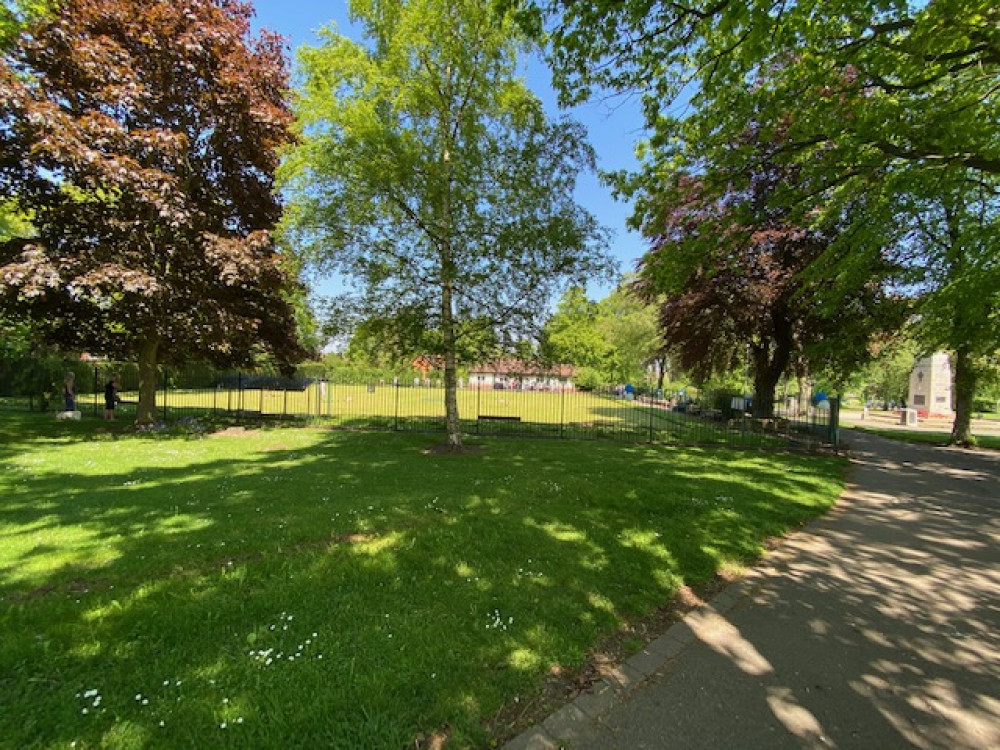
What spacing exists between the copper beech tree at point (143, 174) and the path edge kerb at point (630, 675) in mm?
12221

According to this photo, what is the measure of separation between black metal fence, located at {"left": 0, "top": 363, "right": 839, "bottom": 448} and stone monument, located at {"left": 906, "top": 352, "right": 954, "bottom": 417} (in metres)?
32.7

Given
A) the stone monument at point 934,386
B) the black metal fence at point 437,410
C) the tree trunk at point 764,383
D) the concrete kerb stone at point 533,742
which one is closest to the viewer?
the concrete kerb stone at point 533,742

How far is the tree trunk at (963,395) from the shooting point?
1842cm

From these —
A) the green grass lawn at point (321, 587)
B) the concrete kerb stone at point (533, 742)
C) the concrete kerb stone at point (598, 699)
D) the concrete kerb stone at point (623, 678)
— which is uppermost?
the green grass lawn at point (321, 587)

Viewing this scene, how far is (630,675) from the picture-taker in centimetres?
316

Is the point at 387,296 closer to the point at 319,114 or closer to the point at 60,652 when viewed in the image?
the point at 319,114

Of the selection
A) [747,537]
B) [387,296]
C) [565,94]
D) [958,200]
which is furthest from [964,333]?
[387,296]

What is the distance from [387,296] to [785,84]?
8.83 metres

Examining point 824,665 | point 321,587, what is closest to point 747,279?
point 824,665

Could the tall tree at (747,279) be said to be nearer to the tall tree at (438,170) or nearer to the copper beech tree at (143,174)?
the tall tree at (438,170)

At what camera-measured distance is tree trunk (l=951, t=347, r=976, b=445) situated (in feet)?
60.4

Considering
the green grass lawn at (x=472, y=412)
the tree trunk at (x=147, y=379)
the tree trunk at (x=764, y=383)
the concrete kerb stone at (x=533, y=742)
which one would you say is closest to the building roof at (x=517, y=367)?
the green grass lawn at (x=472, y=412)

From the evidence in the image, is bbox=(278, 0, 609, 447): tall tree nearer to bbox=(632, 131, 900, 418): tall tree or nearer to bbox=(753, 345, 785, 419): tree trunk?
bbox=(632, 131, 900, 418): tall tree

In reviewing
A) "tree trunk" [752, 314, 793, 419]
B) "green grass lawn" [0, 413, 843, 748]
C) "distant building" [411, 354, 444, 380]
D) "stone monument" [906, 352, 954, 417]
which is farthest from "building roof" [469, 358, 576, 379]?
"stone monument" [906, 352, 954, 417]
